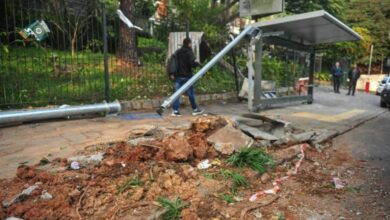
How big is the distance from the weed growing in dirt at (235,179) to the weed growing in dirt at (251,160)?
0.34 meters

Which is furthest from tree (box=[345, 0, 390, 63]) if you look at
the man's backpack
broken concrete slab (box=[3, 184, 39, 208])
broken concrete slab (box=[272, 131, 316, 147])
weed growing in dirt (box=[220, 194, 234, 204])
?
broken concrete slab (box=[3, 184, 39, 208])

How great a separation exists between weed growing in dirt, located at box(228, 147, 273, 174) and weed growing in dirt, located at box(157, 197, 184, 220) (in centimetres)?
136

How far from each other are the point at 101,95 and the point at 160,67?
6.96ft

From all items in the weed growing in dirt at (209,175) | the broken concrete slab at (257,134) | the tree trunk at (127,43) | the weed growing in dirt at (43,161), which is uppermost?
the tree trunk at (127,43)

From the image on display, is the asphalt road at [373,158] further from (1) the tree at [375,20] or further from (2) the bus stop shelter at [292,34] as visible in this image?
(1) the tree at [375,20]

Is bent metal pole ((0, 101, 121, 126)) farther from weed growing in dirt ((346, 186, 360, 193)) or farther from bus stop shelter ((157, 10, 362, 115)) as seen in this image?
weed growing in dirt ((346, 186, 360, 193))

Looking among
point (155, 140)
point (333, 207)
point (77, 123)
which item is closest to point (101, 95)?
point (77, 123)

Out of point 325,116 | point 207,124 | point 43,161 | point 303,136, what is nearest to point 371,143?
point 303,136

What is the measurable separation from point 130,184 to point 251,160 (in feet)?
5.66

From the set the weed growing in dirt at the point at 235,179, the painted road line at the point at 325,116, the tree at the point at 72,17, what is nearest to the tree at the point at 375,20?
the painted road line at the point at 325,116

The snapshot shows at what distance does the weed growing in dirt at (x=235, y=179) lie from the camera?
13.1ft

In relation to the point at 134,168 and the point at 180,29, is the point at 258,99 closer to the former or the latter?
the point at 180,29

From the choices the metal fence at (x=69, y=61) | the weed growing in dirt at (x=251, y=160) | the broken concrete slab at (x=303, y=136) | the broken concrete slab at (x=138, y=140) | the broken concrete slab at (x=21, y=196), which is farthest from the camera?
the metal fence at (x=69, y=61)

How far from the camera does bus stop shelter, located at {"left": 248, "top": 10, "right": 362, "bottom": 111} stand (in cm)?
835
